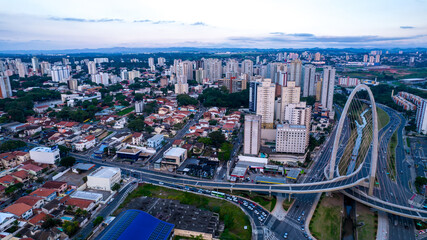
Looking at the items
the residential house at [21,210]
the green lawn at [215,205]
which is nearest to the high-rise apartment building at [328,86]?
the green lawn at [215,205]

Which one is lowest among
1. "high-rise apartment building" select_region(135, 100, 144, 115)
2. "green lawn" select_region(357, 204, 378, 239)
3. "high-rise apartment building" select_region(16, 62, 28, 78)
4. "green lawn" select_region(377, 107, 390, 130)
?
"green lawn" select_region(357, 204, 378, 239)

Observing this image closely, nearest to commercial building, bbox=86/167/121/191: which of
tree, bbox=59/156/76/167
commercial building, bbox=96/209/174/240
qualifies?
tree, bbox=59/156/76/167

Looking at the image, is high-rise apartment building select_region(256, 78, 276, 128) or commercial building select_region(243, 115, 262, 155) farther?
high-rise apartment building select_region(256, 78, 276, 128)

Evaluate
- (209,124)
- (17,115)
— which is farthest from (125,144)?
(17,115)

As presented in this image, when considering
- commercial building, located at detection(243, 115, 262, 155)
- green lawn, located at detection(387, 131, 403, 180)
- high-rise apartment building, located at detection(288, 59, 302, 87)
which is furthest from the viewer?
high-rise apartment building, located at detection(288, 59, 302, 87)

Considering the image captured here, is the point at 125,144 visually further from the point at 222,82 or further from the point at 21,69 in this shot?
the point at 21,69

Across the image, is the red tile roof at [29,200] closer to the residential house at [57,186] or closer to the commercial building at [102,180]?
the residential house at [57,186]

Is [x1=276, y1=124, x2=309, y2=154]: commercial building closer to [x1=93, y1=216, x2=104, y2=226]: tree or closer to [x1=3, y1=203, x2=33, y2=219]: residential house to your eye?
[x1=93, y1=216, x2=104, y2=226]: tree
